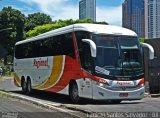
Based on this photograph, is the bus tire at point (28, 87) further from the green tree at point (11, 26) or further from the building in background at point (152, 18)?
the green tree at point (11, 26)

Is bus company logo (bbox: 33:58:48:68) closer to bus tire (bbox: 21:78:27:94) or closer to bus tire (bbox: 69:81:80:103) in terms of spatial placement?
bus tire (bbox: 21:78:27:94)

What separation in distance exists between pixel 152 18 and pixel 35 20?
155 ft

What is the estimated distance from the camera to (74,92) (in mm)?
19500

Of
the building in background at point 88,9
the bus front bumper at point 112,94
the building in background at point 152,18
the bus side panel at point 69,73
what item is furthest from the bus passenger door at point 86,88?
the building in background at point 88,9

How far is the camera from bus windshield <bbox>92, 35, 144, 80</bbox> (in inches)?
712

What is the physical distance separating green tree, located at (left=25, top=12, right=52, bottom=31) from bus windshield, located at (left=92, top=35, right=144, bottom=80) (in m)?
74.8

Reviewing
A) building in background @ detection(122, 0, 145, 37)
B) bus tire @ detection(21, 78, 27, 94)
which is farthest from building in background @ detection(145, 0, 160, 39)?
bus tire @ detection(21, 78, 27, 94)

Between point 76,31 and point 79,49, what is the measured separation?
37.0 inches

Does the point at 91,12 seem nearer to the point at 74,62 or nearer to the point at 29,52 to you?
the point at 29,52

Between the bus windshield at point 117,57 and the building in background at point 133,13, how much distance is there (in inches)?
1273

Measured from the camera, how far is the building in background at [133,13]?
52.0 metres

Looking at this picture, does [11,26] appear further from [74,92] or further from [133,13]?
[74,92]

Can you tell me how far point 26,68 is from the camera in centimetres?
2730

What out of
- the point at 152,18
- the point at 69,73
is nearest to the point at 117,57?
the point at 69,73
